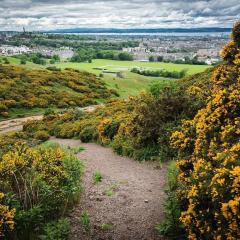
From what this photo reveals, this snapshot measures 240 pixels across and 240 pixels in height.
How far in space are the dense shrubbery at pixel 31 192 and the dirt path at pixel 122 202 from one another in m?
0.64

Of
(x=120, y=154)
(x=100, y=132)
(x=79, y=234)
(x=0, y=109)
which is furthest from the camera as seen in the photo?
(x=0, y=109)

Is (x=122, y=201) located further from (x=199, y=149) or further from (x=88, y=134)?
(x=88, y=134)

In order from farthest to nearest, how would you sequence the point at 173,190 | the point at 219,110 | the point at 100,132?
the point at 100,132 < the point at 173,190 < the point at 219,110

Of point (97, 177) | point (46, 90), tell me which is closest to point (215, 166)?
point (97, 177)

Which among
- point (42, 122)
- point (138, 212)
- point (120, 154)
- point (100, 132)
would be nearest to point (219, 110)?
point (138, 212)

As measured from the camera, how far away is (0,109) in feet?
146

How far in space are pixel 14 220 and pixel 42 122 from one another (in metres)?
27.0

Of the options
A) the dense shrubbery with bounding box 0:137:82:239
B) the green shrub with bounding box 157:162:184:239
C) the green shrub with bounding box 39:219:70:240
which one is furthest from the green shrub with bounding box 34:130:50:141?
the green shrub with bounding box 157:162:184:239

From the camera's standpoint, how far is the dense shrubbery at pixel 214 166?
22.4 ft

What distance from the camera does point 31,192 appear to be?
9.16m

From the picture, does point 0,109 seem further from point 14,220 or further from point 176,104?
point 14,220

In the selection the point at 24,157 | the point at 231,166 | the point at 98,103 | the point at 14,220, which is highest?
the point at 231,166

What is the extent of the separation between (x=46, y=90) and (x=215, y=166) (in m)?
49.1

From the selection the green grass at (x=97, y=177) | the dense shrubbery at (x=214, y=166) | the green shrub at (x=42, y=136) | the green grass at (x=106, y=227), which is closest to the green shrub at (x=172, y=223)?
the dense shrubbery at (x=214, y=166)
